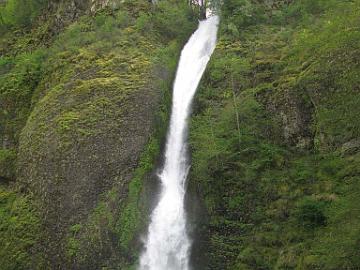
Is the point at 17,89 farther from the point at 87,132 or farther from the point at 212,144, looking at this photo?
the point at 212,144

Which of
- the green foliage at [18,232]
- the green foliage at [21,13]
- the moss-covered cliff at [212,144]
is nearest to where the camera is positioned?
the moss-covered cliff at [212,144]

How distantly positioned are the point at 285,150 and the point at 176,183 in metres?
7.67

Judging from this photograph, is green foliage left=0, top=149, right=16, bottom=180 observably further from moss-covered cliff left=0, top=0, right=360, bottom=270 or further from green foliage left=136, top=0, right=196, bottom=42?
green foliage left=136, top=0, right=196, bottom=42

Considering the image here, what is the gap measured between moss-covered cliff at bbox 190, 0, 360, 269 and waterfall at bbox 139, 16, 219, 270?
127cm

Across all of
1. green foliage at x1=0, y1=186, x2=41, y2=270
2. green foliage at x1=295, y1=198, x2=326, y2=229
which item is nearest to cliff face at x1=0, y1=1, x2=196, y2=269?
green foliage at x1=0, y1=186, x2=41, y2=270

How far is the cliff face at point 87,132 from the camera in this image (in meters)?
29.3

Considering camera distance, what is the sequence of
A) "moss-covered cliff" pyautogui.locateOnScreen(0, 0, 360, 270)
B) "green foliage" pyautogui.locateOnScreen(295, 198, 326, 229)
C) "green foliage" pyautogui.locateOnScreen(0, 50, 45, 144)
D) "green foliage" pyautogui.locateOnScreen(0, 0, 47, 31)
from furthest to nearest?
"green foliage" pyautogui.locateOnScreen(0, 0, 47, 31) → "green foliage" pyautogui.locateOnScreen(0, 50, 45, 144) → "moss-covered cliff" pyautogui.locateOnScreen(0, 0, 360, 270) → "green foliage" pyautogui.locateOnScreen(295, 198, 326, 229)

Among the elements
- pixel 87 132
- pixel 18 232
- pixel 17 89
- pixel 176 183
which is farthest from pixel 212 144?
pixel 17 89

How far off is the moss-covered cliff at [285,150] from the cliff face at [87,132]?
436 cm

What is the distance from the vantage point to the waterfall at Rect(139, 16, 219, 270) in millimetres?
27938

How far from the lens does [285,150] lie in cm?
2859

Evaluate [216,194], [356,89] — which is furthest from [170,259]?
[356,89]

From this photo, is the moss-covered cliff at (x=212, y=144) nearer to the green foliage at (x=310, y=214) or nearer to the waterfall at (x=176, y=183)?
the green foliage at (x=310, y=214)

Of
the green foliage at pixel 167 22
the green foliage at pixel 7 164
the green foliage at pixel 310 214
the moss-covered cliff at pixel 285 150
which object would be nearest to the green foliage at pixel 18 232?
the green foliage at pixel 7 164
